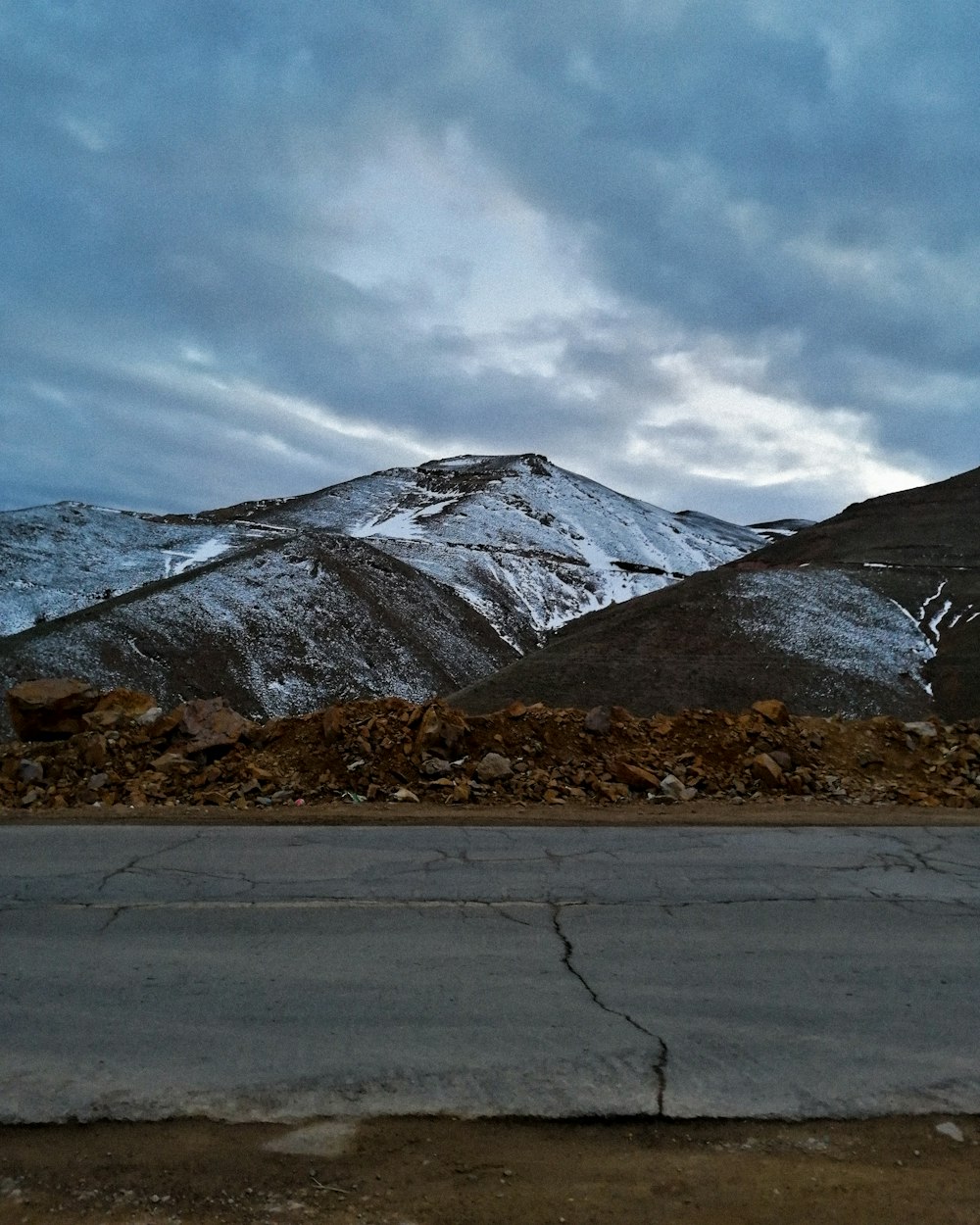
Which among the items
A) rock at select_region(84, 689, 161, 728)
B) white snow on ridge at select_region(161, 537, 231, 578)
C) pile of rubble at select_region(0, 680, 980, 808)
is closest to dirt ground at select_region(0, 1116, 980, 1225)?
pile of rubble at select_region(0, 680, 980, 808)

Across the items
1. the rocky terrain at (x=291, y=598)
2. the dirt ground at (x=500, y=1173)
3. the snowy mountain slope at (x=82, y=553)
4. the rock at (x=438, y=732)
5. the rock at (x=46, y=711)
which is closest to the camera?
the dirt ground at (x=500, y=1173)

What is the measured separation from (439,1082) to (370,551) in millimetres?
61294

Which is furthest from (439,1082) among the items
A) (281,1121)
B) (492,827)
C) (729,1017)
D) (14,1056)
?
(492,827)

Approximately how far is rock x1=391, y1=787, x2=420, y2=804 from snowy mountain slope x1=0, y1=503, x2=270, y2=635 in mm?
42056

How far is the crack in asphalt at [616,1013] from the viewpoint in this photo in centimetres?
434

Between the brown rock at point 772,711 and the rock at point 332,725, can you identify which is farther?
the brown rock at point 772,711

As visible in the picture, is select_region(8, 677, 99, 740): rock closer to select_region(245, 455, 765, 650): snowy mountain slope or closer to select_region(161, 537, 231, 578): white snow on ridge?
select_region(245, 455, 765, 650): snowy mountain slope

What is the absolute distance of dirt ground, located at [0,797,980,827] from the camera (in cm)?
1100

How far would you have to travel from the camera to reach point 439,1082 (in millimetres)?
4281

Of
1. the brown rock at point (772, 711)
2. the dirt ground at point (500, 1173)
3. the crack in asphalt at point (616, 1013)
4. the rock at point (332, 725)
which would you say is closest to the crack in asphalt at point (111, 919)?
the dirt ground at point (500, 1173)

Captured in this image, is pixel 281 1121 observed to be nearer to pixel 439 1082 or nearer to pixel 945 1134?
pixel 439 1082

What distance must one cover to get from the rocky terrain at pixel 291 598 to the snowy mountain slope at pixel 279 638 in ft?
0.34

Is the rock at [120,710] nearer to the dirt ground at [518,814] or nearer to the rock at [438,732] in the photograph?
the dirt ground at [518,814]

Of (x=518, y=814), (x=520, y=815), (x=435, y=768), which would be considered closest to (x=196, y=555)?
(x=435, y=768)
